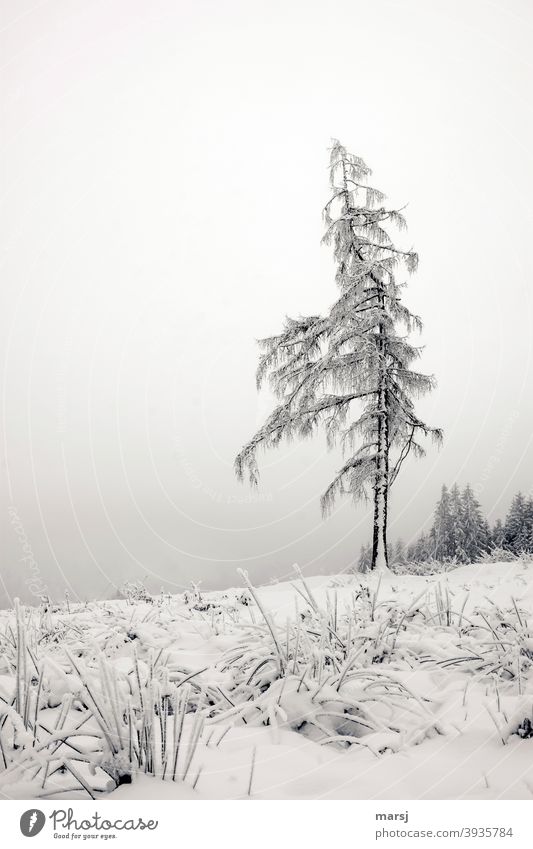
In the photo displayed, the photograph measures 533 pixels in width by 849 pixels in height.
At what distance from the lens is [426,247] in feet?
40.0

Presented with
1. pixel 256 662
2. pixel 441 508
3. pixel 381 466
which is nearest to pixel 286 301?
pixel 441 508

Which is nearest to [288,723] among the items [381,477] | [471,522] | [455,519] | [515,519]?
[381,477]

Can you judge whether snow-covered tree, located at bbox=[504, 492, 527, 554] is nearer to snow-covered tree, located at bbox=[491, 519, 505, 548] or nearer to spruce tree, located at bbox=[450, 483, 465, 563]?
snow-covered tree, located at bbox=[491, 519, 505, 548]

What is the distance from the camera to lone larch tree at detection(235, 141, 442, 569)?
10.7 meters

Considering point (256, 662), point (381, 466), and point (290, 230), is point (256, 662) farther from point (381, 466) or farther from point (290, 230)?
point (290, 230)

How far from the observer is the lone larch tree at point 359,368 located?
10.7 m

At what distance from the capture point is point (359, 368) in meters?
10.7

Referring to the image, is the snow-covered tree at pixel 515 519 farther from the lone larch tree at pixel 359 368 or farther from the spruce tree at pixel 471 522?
the lone larch tree at pixel 359 368
